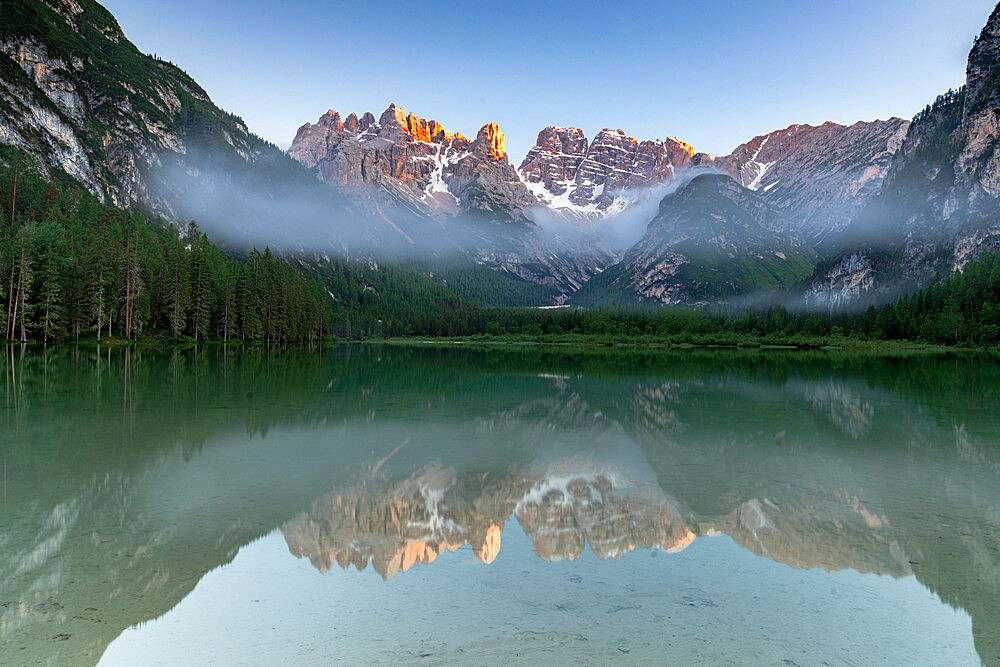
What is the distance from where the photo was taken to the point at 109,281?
69.8 meters

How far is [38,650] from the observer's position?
5.55m

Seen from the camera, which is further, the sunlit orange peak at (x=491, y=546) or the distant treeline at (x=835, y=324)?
the distant treeline at (x=835, y=324)

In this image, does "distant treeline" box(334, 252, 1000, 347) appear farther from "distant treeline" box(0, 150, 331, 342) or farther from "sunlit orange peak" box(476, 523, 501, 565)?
"sunlit orange peak" box(476, 523, 501, 565)

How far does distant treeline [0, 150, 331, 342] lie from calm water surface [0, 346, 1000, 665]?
191 feet

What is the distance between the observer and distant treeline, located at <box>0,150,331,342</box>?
64875 mm

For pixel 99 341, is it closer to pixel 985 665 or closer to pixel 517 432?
pixel 517 432

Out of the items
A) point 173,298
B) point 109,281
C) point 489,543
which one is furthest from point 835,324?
point 489,543

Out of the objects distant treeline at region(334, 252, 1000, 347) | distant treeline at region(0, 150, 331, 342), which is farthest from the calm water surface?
distant treeline at region(334, 252, 1000, 347)

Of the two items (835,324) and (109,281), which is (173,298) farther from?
(835,324)

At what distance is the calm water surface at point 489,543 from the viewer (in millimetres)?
6047

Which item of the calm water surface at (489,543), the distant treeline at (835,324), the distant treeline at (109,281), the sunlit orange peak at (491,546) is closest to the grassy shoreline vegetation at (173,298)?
the distant treeline at (109,281)

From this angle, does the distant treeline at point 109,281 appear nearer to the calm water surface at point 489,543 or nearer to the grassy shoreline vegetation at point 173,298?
the grassy shoreline vegetation at point 173,298

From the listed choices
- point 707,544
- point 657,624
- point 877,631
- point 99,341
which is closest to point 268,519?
point 657,624

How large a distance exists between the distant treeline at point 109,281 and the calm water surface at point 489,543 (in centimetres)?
5818
